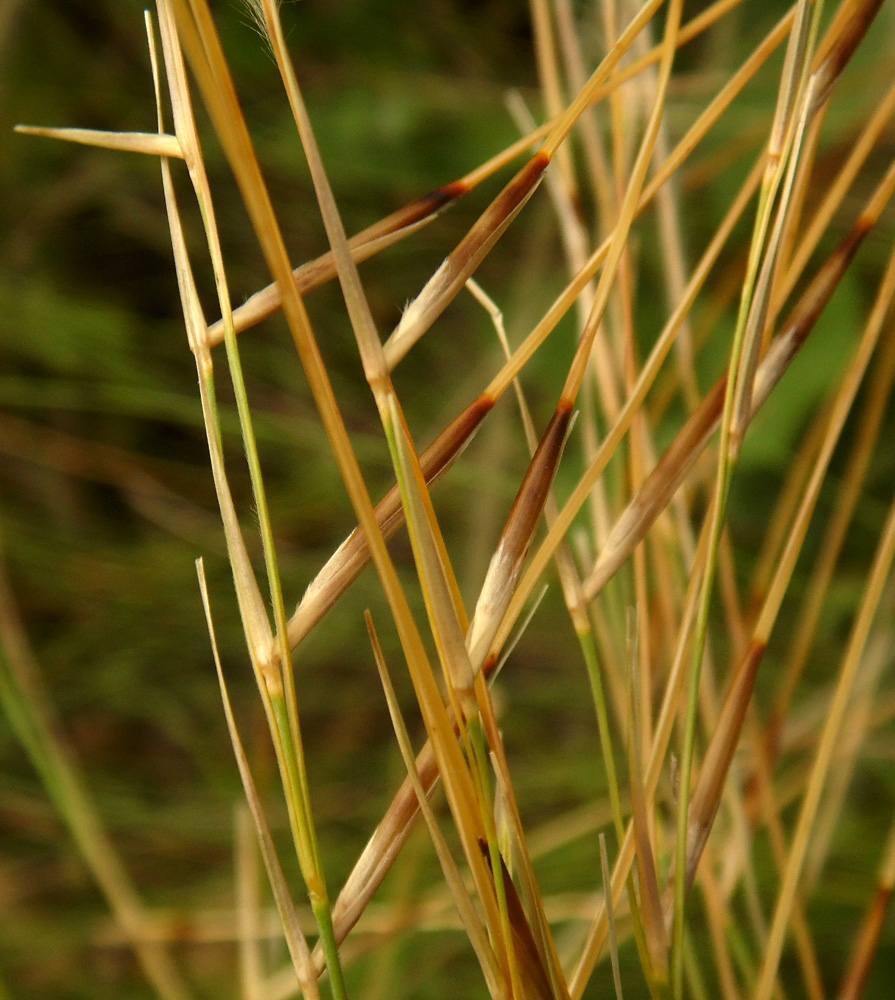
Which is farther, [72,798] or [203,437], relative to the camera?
[203,437]

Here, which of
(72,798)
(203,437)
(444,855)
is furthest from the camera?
(203,437)

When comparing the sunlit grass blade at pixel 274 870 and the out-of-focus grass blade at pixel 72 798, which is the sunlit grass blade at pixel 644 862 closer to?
the sunlit grass blade at pixel 274 870

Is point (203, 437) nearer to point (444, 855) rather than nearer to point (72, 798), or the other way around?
point (72, 798)

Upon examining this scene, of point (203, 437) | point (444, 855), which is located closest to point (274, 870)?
point (444, 855)

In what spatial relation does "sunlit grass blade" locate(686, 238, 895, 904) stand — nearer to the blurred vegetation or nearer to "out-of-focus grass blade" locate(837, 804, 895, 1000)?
"out-of-focus grass blade" locate(837, 804, 895, 1000)

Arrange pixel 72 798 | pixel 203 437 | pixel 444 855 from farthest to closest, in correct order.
→ pixel 203 437 → pixel 72 798 → pixel 444 855

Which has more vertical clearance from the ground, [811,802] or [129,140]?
[129,140]

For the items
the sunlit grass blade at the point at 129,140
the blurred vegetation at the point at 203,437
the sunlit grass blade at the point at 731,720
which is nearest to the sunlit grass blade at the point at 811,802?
the sunlit grass blade at the point at 731,720

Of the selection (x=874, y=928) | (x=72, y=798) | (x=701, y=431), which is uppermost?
(x=701, y=431)
